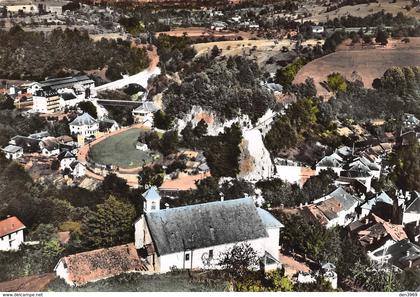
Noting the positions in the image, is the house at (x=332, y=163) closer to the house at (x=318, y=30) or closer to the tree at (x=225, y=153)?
the tree at (x=225, y=153)

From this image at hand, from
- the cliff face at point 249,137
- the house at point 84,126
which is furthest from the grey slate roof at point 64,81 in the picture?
the cliff face at point 249,137

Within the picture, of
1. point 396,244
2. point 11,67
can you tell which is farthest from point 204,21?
point 396,244

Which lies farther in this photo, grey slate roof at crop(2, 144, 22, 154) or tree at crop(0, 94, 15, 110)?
tree at crop(0, 94, 15, 110)

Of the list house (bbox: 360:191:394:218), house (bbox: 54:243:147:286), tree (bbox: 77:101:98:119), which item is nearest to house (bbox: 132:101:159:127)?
tree (bbox: 77:101:98:119)

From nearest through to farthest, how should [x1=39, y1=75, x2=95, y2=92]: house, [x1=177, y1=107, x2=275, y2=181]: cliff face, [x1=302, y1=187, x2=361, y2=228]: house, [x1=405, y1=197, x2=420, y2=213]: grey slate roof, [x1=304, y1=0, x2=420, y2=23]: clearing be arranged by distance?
[x1=302, y1=187, x2=361, y2=228]: house < [x1=405, y1=197, x2=420, y2=213]: grey slate roof < [x1=177, y1=107, x2=275, y2=181]: cliff face < [x1=39, y1=75, x2=95, y2=92]: house < [x1=304, y1=0, x2=420, y2=23]: clearing

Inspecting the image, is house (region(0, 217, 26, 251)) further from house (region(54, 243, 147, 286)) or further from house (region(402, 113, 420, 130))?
house (region(402, 113, 420, 130))

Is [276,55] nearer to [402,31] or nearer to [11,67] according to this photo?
[402,31]

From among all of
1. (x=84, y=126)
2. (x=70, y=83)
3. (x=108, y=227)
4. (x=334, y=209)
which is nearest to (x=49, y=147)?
(x=84, y=126)
